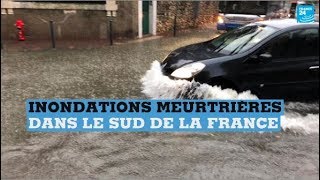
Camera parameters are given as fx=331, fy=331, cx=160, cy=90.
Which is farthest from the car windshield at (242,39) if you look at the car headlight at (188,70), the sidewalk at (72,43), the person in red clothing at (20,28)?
the person in red clothing at (20,28)

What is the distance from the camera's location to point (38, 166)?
320 centimetres

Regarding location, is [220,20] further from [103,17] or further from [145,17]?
[103,17]

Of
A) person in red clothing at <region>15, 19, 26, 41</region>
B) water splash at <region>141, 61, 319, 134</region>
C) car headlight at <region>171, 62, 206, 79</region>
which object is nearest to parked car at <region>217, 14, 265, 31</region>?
car headlight at <region>171, 62, 206, 79</region>

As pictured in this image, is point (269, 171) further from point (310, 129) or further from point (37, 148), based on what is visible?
point (37, 148)

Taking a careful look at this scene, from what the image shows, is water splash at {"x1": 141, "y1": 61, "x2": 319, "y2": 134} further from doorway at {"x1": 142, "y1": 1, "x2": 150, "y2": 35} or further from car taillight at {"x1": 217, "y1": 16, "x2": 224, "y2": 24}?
car taillight at {"x1": 217, "y1": 16, "x2": 224, "y2": 24}

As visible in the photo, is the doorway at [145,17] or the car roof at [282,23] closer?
the doorway at [145,17]

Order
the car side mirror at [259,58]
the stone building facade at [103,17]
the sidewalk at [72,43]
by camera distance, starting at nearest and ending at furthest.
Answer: the stone building facade at [103,17], the sidewalk at [72,43], the car side mirror at [259,58]

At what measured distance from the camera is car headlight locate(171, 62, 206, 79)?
12.5 feet

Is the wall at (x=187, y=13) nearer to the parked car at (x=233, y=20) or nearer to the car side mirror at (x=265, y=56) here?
the parked car at (x=233, y=20)

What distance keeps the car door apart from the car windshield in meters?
0.13

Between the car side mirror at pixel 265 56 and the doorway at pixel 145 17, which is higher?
the doorway at pixel 145 17

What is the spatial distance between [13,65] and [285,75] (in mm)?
3138

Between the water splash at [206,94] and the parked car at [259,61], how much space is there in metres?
0.10

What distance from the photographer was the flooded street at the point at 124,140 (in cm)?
321
